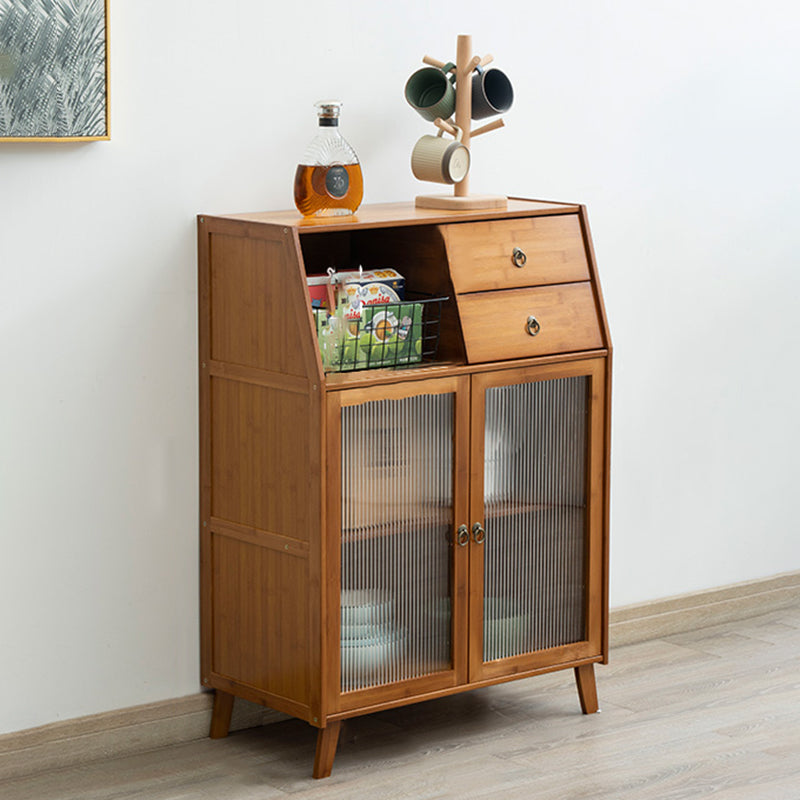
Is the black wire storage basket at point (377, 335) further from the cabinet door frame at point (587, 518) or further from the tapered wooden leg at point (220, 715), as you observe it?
the tapered wooden leg at point (220, 715)

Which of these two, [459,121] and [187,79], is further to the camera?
[459,121]

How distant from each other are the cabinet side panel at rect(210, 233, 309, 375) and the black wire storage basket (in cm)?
7

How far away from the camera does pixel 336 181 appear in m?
2.67

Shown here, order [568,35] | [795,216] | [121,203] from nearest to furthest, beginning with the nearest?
[121,203] < [568,35] < [795,216]

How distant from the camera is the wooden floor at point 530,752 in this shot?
263 centimetres

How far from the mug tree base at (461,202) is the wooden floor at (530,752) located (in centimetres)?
107

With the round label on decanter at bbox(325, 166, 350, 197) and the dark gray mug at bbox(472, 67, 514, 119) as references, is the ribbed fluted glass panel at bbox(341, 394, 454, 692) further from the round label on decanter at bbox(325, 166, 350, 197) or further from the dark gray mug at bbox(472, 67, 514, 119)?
the dark gray mug at bbox(472, 67, 514, 119)

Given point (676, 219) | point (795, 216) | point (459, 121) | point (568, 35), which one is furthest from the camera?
point (795, 216)

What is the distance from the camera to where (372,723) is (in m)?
2.96

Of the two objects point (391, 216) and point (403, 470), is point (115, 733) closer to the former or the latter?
point (403, 470)

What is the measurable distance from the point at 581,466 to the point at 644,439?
2.11 ft

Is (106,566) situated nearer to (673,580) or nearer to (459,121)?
(459,121)

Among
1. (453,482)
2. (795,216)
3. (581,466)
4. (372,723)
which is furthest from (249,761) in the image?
(795,216)

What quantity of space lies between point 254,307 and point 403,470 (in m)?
0.41
